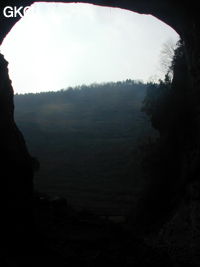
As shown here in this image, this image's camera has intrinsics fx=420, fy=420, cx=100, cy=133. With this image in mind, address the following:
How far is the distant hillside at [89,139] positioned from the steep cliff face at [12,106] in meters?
11.4

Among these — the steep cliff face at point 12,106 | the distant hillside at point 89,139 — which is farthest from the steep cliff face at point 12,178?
the distant hillside at point 89,139

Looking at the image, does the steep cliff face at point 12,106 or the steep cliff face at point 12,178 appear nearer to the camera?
the steep cliff face at point 12,178

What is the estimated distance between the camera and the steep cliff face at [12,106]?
378 inches

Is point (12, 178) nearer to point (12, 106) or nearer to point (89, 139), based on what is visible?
point (12, 106)

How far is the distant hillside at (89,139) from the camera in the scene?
3125 centimetres

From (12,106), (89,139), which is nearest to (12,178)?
(12,106)

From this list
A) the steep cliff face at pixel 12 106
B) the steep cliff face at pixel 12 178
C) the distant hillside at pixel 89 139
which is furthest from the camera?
the distant hillside at pixel 89 139

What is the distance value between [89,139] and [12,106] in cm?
3570

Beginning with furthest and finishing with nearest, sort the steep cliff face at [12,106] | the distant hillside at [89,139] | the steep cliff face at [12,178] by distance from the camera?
1. the distant hillside at [89,139]
2. the steep cliff face at [12,106]
3. the steep cliff face at [12,178]

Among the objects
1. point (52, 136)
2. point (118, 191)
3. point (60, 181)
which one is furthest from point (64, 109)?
point (118, 191)

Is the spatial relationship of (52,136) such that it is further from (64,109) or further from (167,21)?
(167,21)

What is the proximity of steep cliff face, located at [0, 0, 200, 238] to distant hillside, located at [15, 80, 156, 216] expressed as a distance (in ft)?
37.3

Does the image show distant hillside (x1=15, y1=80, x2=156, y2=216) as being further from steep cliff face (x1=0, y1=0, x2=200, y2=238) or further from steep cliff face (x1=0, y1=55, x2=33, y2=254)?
steep cliff face (x1=0, y1=55, x2=33, y2=254)

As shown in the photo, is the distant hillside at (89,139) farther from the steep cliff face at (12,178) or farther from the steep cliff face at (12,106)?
the steep cliff face at (12,178)
